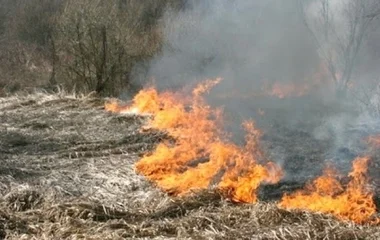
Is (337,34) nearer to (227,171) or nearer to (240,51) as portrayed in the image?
(240,51)

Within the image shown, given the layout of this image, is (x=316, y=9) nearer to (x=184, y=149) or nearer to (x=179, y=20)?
(x=179, y=20)

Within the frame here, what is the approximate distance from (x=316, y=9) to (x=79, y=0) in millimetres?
6784

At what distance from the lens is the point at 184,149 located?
756cm

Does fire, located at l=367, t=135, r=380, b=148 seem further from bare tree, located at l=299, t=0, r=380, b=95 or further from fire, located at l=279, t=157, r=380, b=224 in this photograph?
bare tree, located at l=299, t=0, r=380, b=95

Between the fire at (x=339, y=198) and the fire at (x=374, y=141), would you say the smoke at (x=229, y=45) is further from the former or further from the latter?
the fire at (x=339, y=198)

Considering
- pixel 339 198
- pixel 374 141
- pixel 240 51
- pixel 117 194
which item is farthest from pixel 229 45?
pixel 339 198

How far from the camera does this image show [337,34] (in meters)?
13.6

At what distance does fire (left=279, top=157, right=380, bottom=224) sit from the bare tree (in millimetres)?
7352

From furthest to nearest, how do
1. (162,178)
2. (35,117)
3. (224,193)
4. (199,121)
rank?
(35,117) < (199,121) < (162,178) < (224,193)

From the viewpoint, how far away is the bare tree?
42.8 feet

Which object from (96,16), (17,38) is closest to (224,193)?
(96,16)

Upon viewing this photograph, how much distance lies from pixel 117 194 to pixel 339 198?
100 inches

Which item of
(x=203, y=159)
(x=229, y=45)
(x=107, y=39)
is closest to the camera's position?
(x=203, y=159)

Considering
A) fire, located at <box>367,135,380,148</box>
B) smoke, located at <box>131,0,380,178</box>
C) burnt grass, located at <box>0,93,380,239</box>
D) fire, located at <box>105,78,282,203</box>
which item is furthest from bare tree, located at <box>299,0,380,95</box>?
fire, located at <box>367,135,380,148</box>
